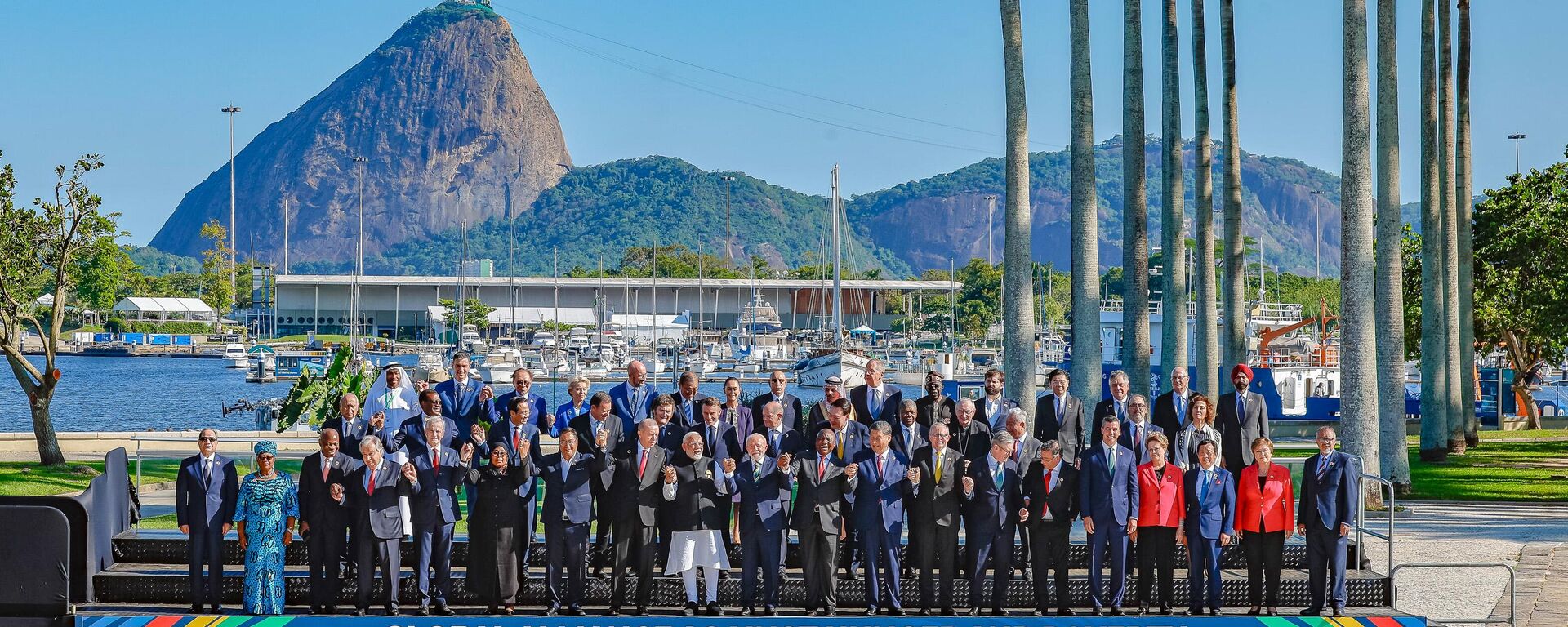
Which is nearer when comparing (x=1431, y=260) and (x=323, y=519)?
(x=323, y=519)

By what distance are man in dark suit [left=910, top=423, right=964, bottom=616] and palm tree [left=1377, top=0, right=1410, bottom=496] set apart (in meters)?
11.7

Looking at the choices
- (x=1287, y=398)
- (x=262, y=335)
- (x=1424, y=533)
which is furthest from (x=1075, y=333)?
(x=262, y=335)

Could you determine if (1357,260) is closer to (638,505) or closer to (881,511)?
(881,511)

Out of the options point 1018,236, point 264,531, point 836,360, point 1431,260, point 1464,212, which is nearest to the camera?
point 264,531

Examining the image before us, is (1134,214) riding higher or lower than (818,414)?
higher

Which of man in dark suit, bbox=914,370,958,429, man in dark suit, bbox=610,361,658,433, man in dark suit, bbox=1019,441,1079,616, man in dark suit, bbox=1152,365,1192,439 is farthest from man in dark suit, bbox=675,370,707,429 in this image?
man in dark suit, bbox=1152,365,1192,439

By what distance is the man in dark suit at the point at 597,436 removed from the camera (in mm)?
13586

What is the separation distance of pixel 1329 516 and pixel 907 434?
3.79 metres

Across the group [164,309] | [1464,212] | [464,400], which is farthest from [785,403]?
[164,309]

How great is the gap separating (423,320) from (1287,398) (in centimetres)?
13103

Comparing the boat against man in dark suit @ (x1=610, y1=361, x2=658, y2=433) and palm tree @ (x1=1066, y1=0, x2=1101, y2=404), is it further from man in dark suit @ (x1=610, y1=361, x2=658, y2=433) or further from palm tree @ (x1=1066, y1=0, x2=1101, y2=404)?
man in dark suit @ (x1=610, y1=361, x2=658, y2=433)

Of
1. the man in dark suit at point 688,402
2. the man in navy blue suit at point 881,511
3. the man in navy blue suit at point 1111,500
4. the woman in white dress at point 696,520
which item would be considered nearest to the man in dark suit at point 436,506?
the woman in white dress at point 696,520

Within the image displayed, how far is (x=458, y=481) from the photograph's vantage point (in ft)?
43.1

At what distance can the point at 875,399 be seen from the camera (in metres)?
15.1
